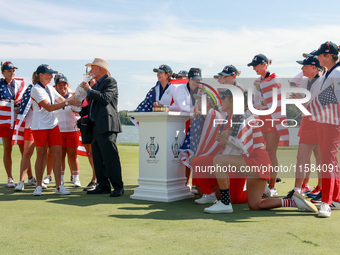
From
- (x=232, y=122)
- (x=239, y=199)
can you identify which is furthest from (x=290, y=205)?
(x=232, y=122)

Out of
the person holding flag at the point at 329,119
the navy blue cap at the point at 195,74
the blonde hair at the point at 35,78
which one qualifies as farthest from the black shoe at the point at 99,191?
the person holding flag at the point at 329,119

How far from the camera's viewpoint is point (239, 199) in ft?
18.8

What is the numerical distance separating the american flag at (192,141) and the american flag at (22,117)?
2.65m

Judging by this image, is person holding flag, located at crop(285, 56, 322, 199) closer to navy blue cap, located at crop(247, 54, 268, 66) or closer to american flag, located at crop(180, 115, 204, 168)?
navy blue cap, located at crop(247, 54, 268, 66)

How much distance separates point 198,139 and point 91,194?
72.6 inches

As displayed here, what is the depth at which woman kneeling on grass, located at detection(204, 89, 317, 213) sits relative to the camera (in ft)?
16.5

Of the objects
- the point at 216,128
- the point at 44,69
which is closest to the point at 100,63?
the point at 44,69

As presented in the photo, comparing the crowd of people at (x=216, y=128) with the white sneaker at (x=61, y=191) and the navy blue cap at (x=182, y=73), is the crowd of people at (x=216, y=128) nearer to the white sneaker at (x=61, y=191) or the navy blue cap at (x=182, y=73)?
the white sneaker at (x=61, y=191)

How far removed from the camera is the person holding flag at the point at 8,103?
736cm

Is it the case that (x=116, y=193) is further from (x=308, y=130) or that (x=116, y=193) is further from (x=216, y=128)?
(x=308, y=130)

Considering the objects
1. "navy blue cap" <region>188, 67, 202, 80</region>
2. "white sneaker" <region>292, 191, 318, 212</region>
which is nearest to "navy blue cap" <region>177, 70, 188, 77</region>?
"navy blue cap" <region>188, 67, 202, 80</region>

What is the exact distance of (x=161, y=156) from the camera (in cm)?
606

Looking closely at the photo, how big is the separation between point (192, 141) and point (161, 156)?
49 centimetres

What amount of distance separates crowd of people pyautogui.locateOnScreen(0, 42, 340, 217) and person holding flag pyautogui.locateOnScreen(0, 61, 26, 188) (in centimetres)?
2
